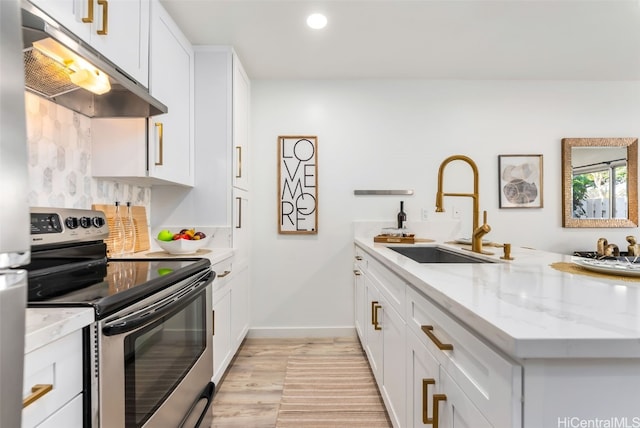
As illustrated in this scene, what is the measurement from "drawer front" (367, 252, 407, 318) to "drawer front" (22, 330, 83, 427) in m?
1.02

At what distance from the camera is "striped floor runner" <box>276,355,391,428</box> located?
68.9 inches

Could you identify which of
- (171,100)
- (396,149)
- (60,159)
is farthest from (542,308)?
(396,149)

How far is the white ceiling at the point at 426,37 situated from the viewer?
6.50 feet

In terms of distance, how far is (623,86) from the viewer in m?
3.06

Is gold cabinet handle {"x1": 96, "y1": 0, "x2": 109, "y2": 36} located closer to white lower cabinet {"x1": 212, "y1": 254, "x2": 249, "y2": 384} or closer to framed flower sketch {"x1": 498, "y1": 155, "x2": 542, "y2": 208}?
white lower cabinet {"x1": 212, "y1": 254, "x2": 249, "y2": 384}

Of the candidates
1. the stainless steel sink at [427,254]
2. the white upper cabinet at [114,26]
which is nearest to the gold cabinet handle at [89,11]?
the white upper cabinet at [114,26]

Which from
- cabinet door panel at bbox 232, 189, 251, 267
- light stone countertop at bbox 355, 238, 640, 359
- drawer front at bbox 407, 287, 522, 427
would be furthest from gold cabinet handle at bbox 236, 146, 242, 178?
drawer front at bbox 407, 287, 522, 427

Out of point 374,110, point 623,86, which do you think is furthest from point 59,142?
point 623,86

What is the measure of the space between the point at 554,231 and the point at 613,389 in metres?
3.05

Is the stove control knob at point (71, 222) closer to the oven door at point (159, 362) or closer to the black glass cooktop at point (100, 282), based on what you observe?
the black glass cooktop at point (100, 282)

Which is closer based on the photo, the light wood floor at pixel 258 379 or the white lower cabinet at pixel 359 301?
the light wood floor at pixel 258 379

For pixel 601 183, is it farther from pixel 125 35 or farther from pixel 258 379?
Answer: pixel 125 35

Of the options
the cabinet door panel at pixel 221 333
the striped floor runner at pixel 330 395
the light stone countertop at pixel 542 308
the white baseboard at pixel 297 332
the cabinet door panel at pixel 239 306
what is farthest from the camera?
the white baseboard at pixel 297 332

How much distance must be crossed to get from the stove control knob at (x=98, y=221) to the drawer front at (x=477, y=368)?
51.4 inches
